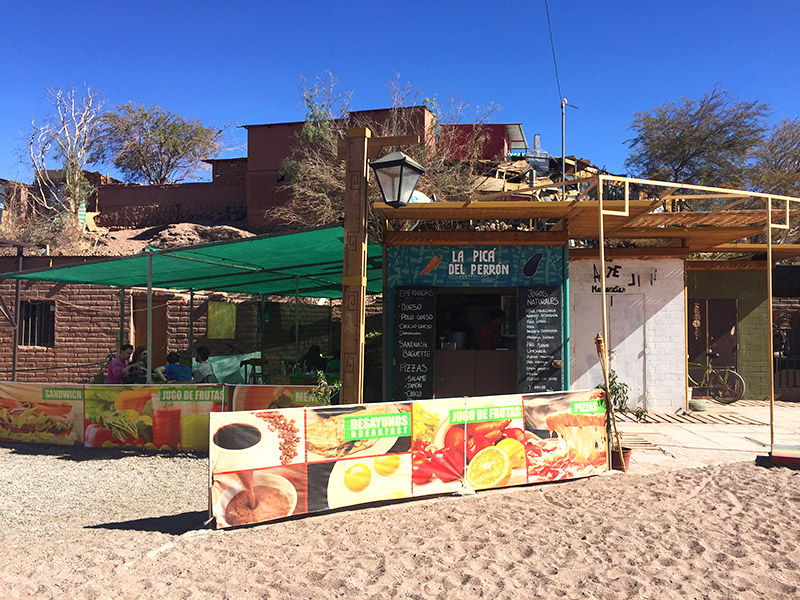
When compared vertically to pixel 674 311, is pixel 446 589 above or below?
below

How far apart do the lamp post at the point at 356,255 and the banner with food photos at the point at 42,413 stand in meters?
4.77

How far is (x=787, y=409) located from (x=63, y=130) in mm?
35216

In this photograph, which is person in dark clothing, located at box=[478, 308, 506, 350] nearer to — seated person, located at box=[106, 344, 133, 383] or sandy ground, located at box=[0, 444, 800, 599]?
sandy ground, located at box=[0, 444, 800, 599]

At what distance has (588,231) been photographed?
413 inches

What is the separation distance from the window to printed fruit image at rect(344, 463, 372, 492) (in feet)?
43.9

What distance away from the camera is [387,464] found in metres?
5.88

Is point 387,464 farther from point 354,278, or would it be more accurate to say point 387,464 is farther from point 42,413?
point 42,413

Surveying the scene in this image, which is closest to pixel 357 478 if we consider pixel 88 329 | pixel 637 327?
pixel 637 327

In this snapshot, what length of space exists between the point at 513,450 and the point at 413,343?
130 inches

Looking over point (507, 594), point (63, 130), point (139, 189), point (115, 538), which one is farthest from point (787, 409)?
point (63, 130)

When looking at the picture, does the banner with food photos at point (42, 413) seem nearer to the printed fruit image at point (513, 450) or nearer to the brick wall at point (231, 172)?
the printed fruit image at point (513, 450)

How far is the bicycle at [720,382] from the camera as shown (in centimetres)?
1213

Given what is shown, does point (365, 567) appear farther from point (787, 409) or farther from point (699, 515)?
point (787, 409)

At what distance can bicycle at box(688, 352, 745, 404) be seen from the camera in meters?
12.1
